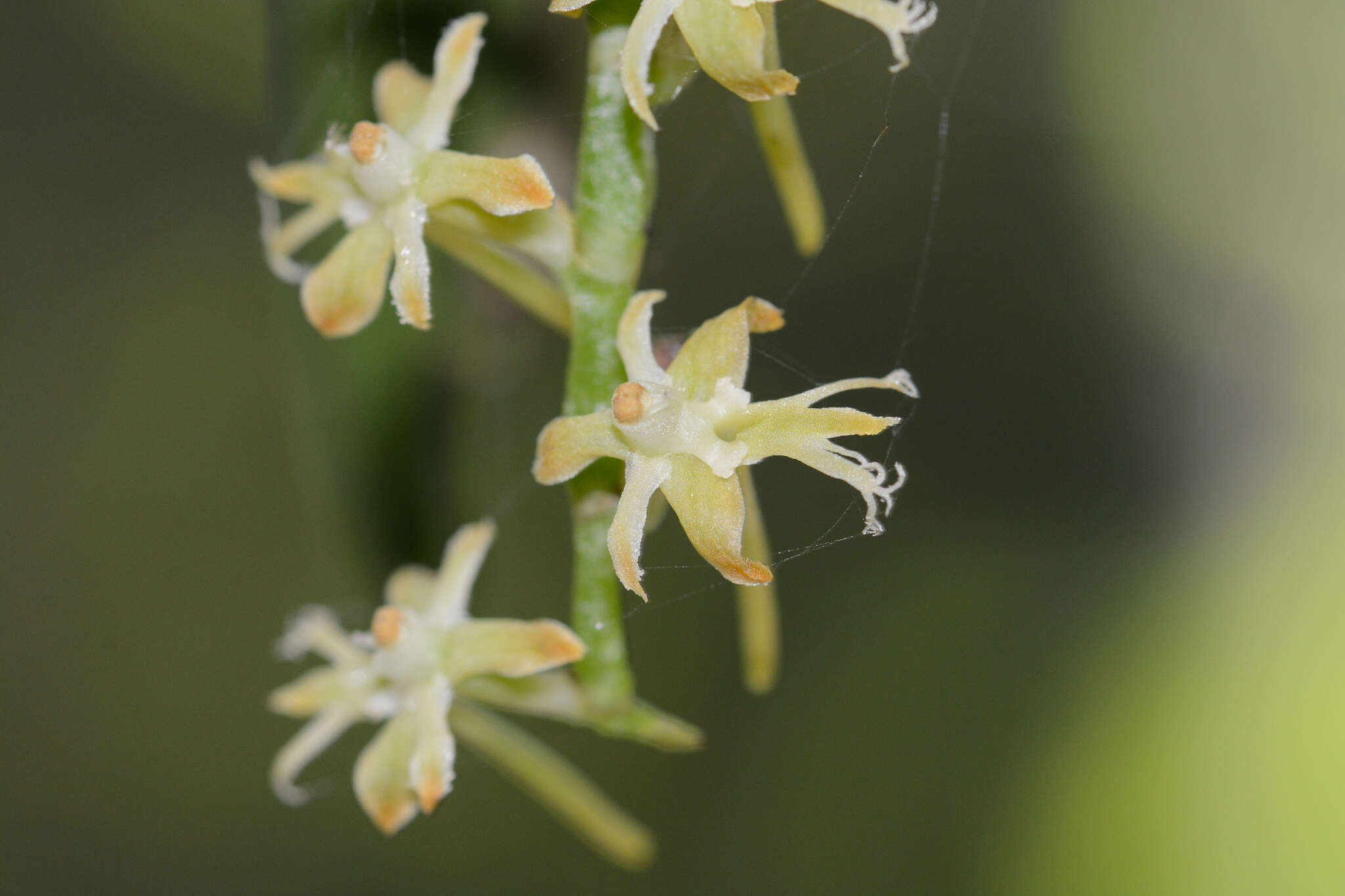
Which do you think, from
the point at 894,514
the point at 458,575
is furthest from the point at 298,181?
the point at 894,514

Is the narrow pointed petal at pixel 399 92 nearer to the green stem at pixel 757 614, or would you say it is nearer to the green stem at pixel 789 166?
the green stem at pixel 789 166

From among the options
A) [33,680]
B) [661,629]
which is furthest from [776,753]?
[33,680]

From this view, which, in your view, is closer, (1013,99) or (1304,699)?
(1304,699)

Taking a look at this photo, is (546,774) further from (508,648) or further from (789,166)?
(789,166)

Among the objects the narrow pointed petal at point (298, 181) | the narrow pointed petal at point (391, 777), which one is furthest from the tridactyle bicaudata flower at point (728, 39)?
the narrow pointed petal at point (391, 777)

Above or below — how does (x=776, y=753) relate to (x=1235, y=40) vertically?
below

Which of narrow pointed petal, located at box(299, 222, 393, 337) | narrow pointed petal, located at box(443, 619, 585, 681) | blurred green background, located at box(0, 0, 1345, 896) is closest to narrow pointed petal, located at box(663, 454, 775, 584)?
narrow pointed petal, located at box(443, 619, 585, 681)

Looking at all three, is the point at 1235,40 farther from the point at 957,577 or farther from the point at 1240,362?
the point at 957,577

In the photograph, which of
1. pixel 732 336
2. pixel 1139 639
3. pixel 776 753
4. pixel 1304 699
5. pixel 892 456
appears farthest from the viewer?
pixel 776 753
